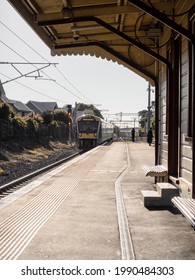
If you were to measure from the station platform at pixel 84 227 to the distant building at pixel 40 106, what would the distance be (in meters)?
88.7

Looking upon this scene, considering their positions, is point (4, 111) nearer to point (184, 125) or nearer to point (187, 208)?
point (184, 125)

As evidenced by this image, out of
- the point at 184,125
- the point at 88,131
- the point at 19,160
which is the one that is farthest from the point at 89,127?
the point at 184,125

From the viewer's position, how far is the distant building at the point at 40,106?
98000mm

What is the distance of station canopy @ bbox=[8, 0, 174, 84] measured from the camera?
313 inches

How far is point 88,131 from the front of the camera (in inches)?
1523

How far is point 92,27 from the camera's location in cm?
950

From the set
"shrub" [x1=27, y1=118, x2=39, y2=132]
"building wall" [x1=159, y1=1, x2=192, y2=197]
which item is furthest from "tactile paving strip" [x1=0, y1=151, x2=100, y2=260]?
"shrub" [x1=27, y1=118, x2=39, y2=132]

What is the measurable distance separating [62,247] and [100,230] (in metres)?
1.02

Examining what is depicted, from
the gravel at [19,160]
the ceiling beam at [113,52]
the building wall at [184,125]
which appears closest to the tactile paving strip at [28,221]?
the building wall at [184,125]

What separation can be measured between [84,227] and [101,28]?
541cm

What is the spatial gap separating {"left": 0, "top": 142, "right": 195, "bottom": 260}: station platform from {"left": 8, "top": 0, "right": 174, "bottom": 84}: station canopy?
330cm

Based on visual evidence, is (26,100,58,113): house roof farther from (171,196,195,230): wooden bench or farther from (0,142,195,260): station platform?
(171,196,195,230): wooden bench

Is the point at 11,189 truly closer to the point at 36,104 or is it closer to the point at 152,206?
the point at 152,206
